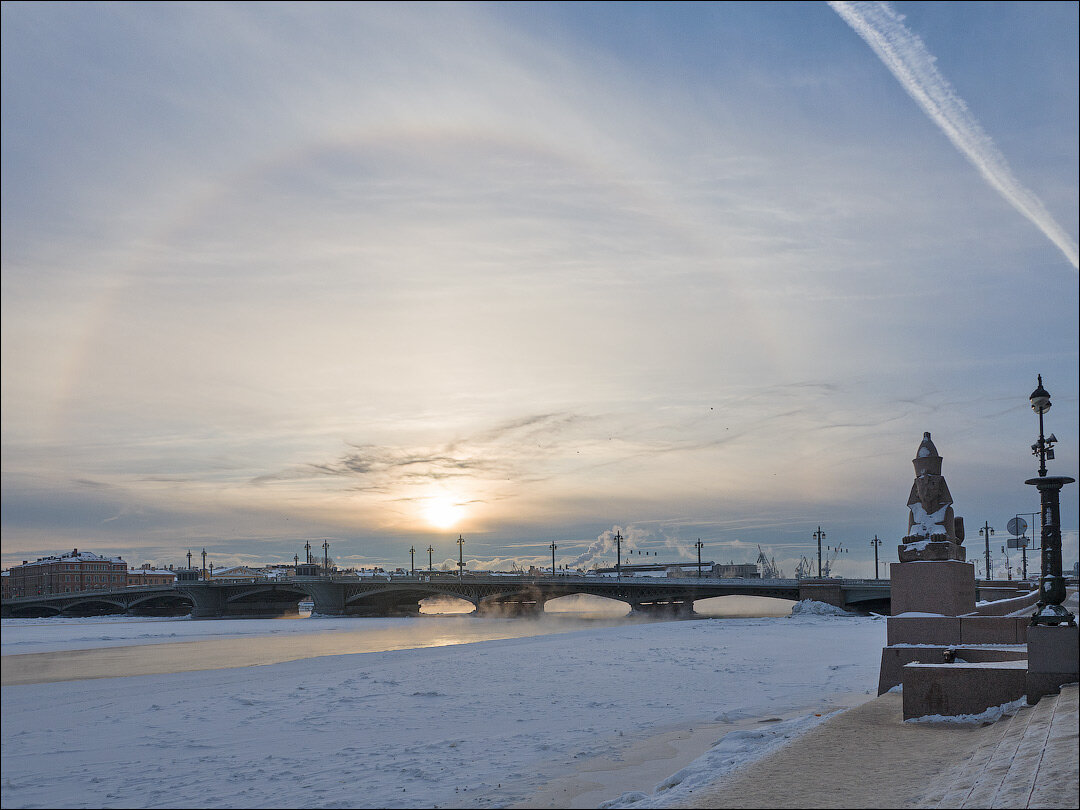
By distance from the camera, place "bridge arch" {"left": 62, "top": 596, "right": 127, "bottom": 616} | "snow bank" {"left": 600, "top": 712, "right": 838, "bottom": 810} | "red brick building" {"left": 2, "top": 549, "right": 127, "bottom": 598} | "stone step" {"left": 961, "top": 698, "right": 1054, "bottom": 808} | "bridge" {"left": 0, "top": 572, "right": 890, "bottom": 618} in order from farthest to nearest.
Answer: "red brick building" {"left": 2, "top": 549, "right": 127, "bottom": 598} < "bridge arch" {"left": 62, "top": 596, "right": 127, "bottom": 616} < "bridge" {"left": 0, "top": 572, "right": 890, "bottom": 618} < "snow bank" {"left": 600, "top": 712, "right": 838, "bottom": 810} < "stone step" {"left": 961, "top": 698, "right": 1054, "bottom": 808}

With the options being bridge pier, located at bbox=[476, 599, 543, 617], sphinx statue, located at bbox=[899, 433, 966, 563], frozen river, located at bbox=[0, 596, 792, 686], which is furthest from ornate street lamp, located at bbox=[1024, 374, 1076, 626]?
bridge pier, located at bbox=[476, 599, 543, 617]

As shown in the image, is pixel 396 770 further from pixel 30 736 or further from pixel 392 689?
pixel 392 689

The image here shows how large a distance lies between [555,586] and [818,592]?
30.5 meters

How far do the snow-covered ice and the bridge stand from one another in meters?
56.5

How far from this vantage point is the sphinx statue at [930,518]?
2216 cm

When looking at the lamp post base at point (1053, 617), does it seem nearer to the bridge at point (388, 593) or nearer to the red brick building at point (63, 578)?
the bridge at point (388, 593)

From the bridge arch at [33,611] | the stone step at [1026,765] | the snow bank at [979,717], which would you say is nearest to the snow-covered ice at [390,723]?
the snow bank at [979,717]

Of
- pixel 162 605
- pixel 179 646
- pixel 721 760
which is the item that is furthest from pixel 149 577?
pixel 721 760

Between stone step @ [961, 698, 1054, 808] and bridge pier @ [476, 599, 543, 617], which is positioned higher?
stone step @ [961, 698, 1054, 808]

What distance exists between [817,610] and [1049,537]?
208 ft

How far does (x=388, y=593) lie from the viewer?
108 meters

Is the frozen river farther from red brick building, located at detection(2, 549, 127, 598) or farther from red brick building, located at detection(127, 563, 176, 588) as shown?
red brick building, located at detection(127, 563, 176, 588)

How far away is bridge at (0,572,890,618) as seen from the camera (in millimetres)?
92688

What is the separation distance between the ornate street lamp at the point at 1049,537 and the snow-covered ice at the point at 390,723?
522 centimetres
